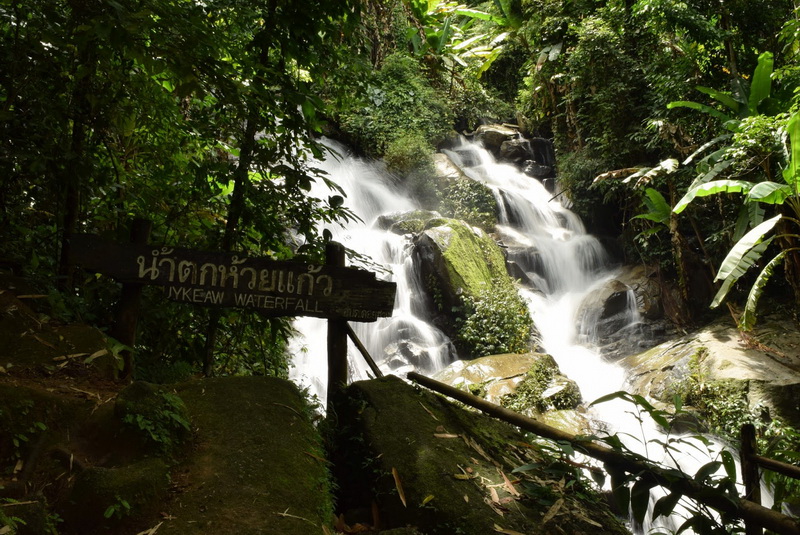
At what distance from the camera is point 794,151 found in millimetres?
6762

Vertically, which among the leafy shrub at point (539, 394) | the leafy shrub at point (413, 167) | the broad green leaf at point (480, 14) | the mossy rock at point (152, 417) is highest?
the leafy shrub at point (413, 167)

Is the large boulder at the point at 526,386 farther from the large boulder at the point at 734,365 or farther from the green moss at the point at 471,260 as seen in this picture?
the green moss at the point at 471,260

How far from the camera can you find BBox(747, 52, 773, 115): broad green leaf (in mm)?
7945

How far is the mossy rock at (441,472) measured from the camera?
2.54 m

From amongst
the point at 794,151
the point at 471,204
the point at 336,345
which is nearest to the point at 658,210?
the point at 794,151

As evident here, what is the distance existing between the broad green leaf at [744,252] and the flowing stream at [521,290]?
2.40m

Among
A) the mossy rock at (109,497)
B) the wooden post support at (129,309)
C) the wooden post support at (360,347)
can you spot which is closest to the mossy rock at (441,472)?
the wooden post support at (360,347)

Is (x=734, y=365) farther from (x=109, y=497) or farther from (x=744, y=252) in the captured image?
(x=109, y=497)

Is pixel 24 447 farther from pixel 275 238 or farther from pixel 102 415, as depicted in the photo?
pixel 275 238

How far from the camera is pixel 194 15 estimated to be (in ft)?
9.16

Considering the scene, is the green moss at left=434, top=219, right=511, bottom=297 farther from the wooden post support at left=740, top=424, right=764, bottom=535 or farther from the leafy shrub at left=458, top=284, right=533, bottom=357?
the wooden post support at left=740, top=424, right=764, bottom=535

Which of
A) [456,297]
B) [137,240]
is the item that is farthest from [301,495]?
[456,297]

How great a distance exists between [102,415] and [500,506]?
1.93 meters

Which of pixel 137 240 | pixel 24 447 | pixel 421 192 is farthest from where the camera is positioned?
pixel 421 192
